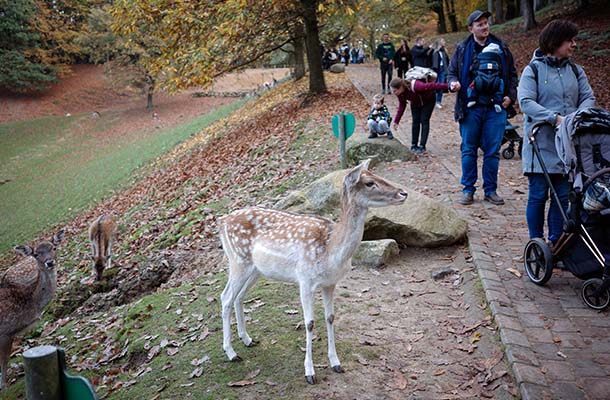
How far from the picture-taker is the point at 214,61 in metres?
17.0

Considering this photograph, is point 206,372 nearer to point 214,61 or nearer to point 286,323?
point 286,323

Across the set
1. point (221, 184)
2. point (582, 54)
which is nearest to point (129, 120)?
point (221, 184)

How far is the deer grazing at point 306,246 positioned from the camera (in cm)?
452

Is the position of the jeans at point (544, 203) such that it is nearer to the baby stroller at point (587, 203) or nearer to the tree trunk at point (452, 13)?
the baby stroller at point (587, 203)

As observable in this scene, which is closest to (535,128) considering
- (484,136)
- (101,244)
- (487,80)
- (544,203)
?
(544,203)

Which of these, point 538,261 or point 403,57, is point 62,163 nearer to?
point 403,57

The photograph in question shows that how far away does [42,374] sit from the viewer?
241 cm

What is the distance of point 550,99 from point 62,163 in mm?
26636

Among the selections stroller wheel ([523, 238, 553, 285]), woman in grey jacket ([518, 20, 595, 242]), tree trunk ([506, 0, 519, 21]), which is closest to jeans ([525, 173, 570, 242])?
woman in grey jacket ([518, 20, 595, 242])

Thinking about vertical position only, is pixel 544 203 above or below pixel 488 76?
below

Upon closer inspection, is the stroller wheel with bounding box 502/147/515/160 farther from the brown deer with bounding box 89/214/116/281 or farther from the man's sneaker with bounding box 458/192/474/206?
the brown deer with bounding box 89/214/116/281

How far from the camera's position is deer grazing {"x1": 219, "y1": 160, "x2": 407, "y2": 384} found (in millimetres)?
4516

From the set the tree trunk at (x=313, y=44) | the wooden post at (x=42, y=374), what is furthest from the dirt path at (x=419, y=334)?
the tree trunk at (x=313, y=44)

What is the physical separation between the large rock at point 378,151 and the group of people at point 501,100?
1.20 feet
